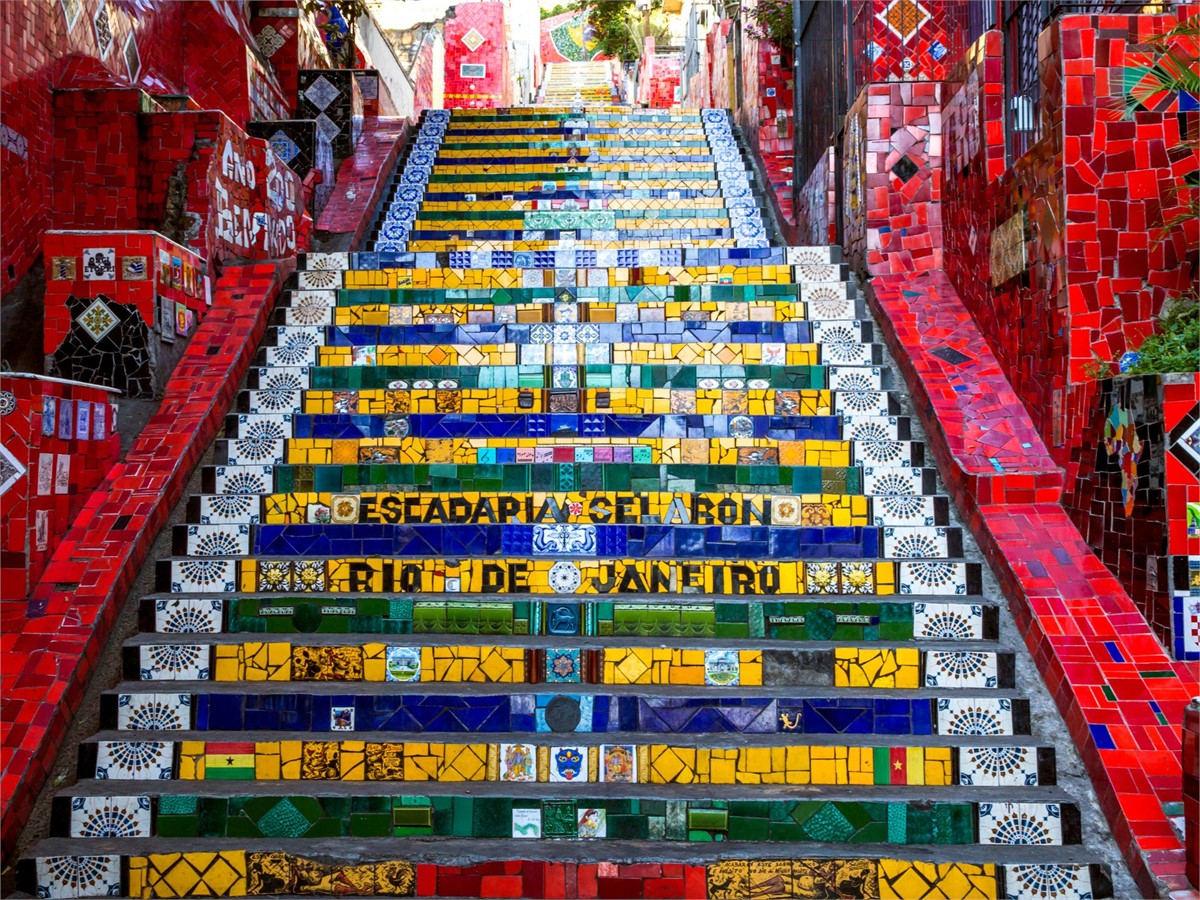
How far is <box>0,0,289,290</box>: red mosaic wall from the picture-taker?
5383mm

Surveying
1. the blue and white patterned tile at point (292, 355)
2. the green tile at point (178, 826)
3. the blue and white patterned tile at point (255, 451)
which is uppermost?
the blue and white patterned tile at point (292, 355)

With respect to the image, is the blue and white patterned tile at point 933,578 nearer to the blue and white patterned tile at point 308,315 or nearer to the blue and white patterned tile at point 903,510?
the blue and white patterned tile at point 903,510

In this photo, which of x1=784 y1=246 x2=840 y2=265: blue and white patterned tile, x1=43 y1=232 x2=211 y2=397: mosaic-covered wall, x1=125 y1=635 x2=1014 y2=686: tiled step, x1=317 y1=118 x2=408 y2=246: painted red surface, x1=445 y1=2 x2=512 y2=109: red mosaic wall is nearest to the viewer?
x1=125 y1=635 x2=1014 y2=686: tiled step

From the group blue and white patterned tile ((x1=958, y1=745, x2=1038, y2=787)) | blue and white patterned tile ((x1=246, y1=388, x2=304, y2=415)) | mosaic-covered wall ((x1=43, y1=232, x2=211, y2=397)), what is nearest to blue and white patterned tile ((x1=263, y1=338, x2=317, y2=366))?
blue and white patterned tile ((x1=246, y1=388, x2=304, y2=415))

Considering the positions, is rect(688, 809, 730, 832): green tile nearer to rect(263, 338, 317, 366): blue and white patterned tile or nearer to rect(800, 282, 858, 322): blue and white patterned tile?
rect(800, 282, 858, 322): blue and white patterned tile

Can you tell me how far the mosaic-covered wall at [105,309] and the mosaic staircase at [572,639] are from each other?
0.50m

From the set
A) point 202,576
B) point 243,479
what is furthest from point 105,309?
point 202,576

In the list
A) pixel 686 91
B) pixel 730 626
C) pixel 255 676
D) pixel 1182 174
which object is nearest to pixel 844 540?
pixel 730 626

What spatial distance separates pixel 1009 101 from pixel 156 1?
6.69 metres

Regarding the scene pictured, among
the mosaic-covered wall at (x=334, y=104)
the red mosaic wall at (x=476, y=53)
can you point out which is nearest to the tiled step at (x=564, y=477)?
the mosaic-covered wall at (x=334, y=104)

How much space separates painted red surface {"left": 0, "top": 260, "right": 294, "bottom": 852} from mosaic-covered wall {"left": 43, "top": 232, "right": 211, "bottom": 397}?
20 cm

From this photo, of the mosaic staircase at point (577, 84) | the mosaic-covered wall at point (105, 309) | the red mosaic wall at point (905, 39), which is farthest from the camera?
the mosaic staircase at point (577, 84)

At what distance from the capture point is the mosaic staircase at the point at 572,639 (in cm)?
279

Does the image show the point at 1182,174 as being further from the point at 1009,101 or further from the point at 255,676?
the point at 255,676
